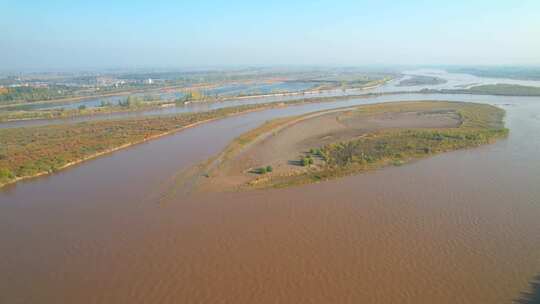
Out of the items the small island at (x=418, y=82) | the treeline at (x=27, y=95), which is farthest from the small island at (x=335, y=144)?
the small island at (x=418, y=82)

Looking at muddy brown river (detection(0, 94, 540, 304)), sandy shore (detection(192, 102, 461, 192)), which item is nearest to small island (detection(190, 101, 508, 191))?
sandy shore (detection(192, 102, 461, 192))

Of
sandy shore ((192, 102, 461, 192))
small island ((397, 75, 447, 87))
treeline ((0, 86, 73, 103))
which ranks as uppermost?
small island ((397, 75, 447, 87))

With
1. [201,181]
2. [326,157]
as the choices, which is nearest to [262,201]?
[201,181]

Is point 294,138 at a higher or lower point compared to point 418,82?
lower

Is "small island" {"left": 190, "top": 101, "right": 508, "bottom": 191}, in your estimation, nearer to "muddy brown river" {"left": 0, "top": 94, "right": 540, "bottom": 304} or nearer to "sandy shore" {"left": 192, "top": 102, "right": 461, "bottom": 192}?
"sandy shore" {"left": 192, "top": 102, "right": 461, "bottom": 192}

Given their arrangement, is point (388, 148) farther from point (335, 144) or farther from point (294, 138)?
point (294, 138)

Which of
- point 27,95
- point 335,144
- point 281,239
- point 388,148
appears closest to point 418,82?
point 335,144
